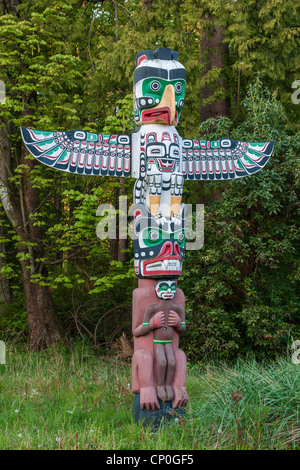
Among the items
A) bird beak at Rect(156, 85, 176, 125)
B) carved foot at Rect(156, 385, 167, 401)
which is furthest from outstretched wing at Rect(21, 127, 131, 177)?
carved foot at Rect(156, 385, 167, 401)

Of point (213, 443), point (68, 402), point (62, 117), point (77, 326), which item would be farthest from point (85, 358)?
point (213, 443)

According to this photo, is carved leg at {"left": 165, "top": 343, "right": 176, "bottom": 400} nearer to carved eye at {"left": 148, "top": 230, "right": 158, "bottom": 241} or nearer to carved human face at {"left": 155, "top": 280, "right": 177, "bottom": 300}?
carved human face at {"left": 155, "top": 280, "right": 177, "bottom": 300}

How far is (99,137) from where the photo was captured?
216 inches

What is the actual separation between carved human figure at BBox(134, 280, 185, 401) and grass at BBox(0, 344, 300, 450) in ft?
1.25

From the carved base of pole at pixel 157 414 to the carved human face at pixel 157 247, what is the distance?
133 centimetres

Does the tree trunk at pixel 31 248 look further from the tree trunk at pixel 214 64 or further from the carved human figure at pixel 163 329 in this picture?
the carved human figure at pixel 163 329

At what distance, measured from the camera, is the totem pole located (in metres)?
5.02

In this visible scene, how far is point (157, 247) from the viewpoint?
5.11 m

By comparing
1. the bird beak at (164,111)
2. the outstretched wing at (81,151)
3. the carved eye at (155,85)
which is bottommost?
the outstretched wing at (81,151)

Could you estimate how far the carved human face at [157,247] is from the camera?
5.08m

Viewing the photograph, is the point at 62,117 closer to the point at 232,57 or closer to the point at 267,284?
the point at 232,57

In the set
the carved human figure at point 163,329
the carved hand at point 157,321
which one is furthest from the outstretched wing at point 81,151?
the carved hand at point 157,321

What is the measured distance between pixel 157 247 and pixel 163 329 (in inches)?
34.2
